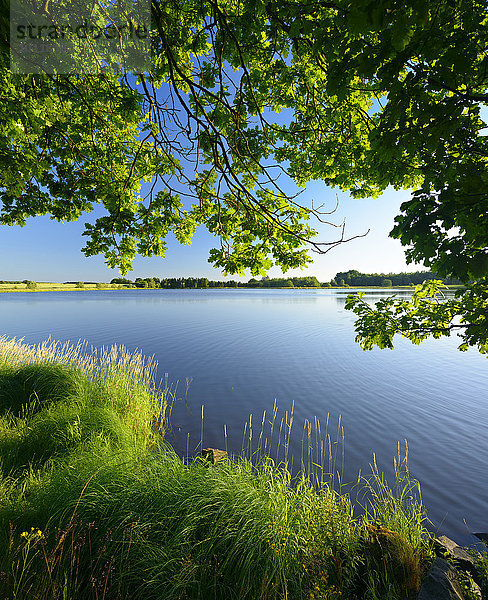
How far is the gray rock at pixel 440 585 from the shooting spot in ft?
9.73

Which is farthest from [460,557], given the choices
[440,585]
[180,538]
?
[180,538]

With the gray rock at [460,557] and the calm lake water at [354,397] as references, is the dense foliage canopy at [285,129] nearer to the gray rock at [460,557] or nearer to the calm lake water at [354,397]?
the gray rock at [460,557]

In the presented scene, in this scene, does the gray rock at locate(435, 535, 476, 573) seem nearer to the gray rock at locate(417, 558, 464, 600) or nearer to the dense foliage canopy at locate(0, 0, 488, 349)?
the gray rock at locate(417, 558, 464, 600)

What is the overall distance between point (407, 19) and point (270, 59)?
12.7 ft

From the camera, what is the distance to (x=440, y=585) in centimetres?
306

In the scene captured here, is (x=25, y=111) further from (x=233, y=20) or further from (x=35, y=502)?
(x=35, y=502)

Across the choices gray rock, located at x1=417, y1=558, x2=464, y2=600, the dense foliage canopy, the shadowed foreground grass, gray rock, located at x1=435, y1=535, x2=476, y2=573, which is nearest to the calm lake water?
gray rock, located at x1=435, y1=535, x2=476, y2=573

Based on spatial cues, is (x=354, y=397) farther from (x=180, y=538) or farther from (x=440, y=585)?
(x=180, y=538)

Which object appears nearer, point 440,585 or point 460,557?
point 440,585

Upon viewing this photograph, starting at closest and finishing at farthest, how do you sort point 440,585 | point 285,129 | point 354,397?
point 440,585 < point 285,129 < point 354,397

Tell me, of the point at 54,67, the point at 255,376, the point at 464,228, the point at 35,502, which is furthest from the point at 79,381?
the point at 464,228

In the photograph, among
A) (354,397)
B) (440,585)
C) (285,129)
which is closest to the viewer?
(440,585)

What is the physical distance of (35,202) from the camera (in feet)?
21.0

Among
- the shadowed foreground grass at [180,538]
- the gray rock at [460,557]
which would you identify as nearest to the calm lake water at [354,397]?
the gray rock at [460,557]
